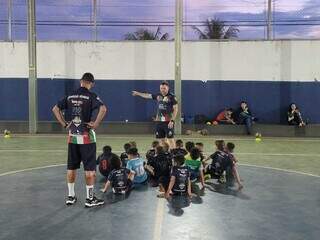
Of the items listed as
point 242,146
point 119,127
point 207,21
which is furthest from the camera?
point 207,21

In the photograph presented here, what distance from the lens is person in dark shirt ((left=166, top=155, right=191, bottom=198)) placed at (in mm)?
8492

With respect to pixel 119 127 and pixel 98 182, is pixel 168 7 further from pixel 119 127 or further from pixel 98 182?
pixel 98 182

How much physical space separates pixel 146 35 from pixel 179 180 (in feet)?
48.3

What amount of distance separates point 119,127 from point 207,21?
18.3 ft

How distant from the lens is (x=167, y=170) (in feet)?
31.1

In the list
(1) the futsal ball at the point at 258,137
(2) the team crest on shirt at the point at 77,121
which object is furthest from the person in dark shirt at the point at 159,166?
(1) the futsal ball at the point at 258,137

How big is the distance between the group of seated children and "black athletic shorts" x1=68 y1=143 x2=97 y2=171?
80 centimetres

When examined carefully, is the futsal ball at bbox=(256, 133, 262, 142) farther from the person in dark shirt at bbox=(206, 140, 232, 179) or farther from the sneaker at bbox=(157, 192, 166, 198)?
the sneaker at bbox=(157, 192, 166, 198)

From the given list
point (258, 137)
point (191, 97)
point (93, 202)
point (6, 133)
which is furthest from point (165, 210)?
point (191, 97)

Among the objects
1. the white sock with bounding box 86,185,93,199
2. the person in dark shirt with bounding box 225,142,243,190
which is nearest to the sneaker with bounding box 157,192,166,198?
the white sock with bounding box 86,185,93,199

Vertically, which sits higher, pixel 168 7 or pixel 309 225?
pixel 168 7

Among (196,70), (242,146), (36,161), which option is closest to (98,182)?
(36,161)

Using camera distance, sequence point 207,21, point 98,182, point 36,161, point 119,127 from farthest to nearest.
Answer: point 207,21
point 119,127
point 36,161
point 98,182

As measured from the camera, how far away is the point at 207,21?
2202 cm
